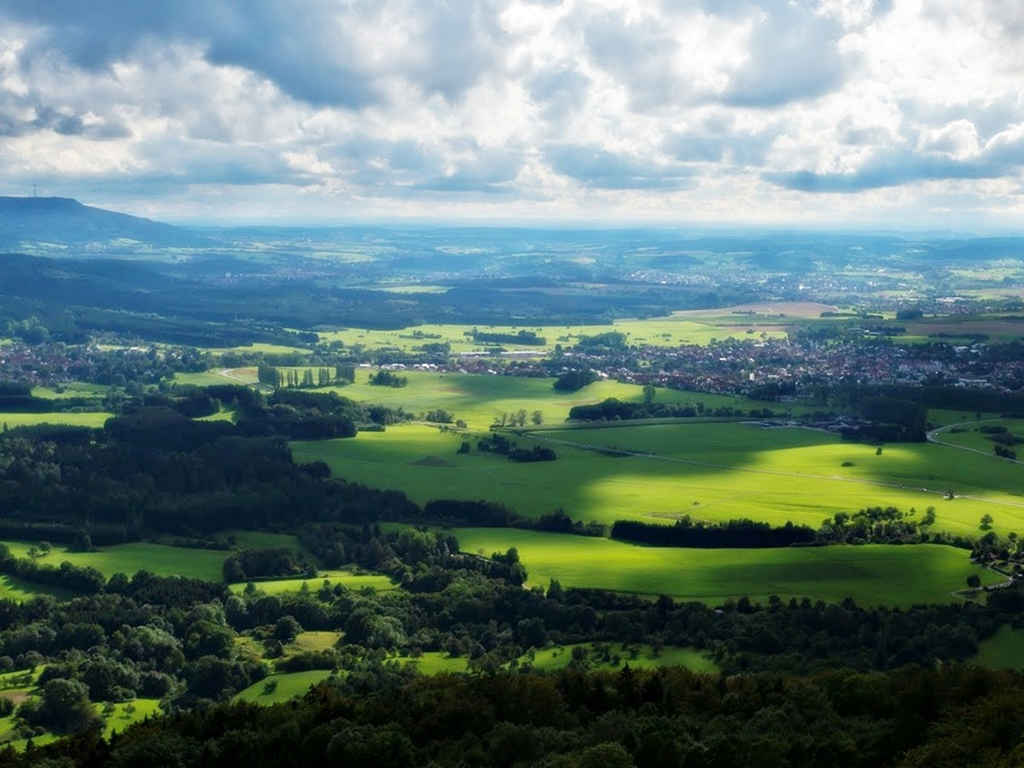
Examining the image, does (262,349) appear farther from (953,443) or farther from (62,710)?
(62,710)

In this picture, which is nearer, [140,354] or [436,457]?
[436,457]

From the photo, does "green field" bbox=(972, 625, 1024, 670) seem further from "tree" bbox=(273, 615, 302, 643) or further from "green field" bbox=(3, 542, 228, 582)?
"green field" bbox=(3, 542, 228, 582)

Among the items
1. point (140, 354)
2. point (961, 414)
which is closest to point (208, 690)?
point (961, 414)

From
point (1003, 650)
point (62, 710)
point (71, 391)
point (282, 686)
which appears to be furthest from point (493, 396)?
point (62, 710)

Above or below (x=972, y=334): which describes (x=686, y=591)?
below

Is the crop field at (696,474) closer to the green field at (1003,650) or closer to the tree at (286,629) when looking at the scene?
the green field at (1003,650)

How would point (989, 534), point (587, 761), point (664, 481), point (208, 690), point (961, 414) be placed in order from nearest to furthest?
point (587, 761), point (208, 690), point (989, 534), point (664, 481), point (961, 414)

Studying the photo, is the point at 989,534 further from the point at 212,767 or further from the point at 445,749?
the point at 212,767
